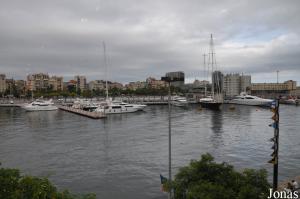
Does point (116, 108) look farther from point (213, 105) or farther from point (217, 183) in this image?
point (217, 183)

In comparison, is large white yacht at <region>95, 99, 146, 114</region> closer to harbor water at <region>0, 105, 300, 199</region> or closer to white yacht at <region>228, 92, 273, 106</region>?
harbor water at <region>0, 105, 300, 199</region>

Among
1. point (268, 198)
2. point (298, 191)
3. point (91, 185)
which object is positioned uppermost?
point (268, 198)

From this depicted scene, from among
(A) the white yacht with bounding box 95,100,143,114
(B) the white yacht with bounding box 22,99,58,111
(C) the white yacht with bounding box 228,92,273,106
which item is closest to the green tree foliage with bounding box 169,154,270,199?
(A) the white yacht with bounding box 95,100,143,114

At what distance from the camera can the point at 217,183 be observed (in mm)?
12203

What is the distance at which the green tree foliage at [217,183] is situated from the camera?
10867 mm

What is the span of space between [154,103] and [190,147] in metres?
109

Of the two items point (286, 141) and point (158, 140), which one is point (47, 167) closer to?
point (158, 140)

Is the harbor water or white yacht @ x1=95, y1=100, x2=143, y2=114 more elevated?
white yacht @ x1=95, y1=100, x2=143, y2=114

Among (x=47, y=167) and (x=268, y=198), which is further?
(x=47, y=167)

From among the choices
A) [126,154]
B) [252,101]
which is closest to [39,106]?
[126,154]

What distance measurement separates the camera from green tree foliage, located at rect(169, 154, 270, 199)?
10.9m

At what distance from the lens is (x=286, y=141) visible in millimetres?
41250

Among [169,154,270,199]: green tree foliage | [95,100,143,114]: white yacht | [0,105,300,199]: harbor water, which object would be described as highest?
[169,154,270,199]: green tree foliage

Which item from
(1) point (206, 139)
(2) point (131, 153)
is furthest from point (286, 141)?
(2) point (131, 153)
